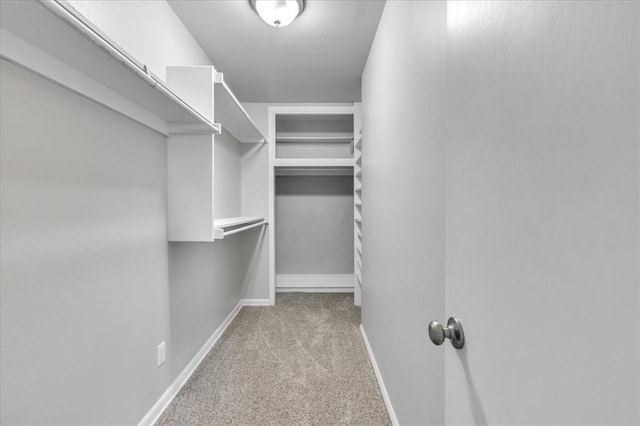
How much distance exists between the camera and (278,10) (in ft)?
5.89

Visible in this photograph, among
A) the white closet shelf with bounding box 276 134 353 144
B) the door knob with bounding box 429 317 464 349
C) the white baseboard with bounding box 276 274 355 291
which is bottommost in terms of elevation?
the white baseboard with bounding box 276 274 355 291

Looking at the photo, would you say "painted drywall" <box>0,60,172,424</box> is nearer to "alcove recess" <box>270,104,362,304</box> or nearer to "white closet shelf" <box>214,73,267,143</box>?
"white closet shelf" <box>214,73,267,143</box>

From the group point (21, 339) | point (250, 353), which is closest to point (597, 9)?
point (21, 339)

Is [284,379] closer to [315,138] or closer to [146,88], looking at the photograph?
[146,88]

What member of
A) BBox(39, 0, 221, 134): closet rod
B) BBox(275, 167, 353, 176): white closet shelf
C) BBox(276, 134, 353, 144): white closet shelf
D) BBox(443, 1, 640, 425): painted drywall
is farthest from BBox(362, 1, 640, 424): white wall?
BBox(275, 167, 353, 176): white closet shelf

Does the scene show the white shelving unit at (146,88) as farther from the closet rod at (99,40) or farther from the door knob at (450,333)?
the door knob at (450,333)

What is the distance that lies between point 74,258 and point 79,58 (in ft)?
2.20

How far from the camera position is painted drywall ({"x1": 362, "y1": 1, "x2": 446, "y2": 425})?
103cm

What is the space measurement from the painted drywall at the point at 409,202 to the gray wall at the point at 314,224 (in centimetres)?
211

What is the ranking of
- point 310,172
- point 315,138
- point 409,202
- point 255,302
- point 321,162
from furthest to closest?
point 310,172 → point 315,138 → point 255,302 → point 321,162 → point 409,202

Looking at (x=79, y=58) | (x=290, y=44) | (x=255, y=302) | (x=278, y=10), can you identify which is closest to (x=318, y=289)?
(x=255, y=302)

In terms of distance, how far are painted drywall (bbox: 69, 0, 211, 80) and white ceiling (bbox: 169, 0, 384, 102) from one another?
116 millimetres

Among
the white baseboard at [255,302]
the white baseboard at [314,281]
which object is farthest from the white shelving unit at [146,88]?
the white baseboard at [314,281]

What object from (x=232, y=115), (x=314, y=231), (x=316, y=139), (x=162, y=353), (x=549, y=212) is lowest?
(x=162, y=353)
